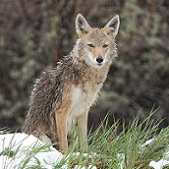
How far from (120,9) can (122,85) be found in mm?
1711

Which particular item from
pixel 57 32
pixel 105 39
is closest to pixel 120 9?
pixel 57 32

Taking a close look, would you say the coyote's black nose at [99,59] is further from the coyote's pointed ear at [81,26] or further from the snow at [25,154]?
the snow at [25,154]

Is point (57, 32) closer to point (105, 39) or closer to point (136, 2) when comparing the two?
point (136, 2)

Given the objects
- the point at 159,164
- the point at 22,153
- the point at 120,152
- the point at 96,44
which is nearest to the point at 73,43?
the point at 96,44

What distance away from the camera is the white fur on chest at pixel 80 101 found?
736cm

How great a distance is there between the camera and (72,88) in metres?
7.36

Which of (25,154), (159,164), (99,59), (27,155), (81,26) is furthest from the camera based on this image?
(81,26)

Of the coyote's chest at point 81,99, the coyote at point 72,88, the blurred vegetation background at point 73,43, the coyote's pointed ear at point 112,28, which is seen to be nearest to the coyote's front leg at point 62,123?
the coyote at point 72,88

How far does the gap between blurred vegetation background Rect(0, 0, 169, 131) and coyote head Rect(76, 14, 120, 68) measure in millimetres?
5563

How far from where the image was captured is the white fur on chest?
24.2ft

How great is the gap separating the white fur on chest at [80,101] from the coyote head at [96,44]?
1.10ft

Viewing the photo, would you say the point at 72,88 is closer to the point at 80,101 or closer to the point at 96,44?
the point at 80,101

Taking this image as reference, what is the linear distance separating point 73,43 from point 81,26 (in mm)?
5560

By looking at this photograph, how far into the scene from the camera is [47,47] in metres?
13.6
